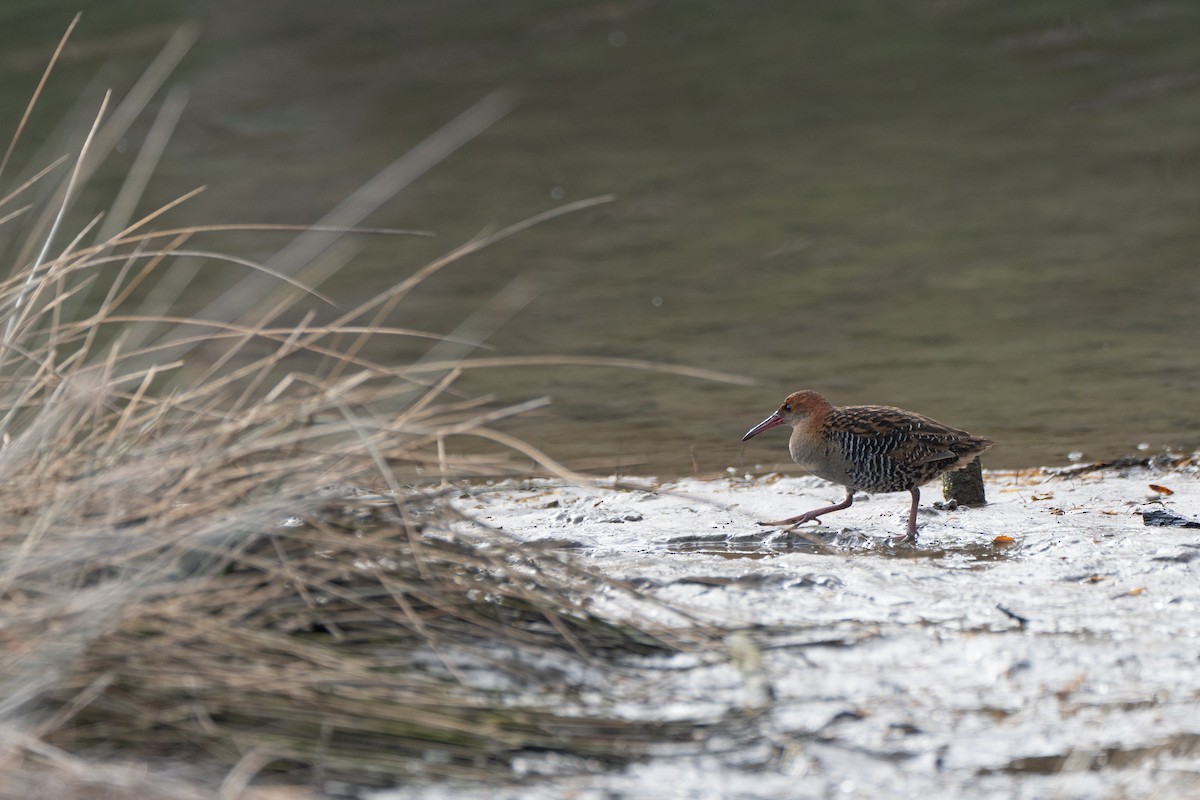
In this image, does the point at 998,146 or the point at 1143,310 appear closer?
the point at 1143,310

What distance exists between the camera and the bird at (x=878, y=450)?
582 cm

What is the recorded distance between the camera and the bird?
5816 millimetres

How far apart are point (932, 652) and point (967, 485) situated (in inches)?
89.4

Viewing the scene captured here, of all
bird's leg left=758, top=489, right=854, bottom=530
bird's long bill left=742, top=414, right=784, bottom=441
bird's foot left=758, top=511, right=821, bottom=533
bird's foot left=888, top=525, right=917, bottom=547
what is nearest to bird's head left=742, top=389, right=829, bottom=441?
bird's long bill left=742, top=414, right=784, bottom=441

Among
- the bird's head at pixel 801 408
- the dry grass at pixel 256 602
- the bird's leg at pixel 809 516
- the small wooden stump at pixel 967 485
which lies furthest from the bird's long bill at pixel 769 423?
the dry grass at pixel 256 602

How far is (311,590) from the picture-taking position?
3660mm

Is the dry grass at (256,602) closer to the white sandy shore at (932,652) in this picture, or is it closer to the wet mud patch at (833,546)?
the white sandy shore at (932,652)

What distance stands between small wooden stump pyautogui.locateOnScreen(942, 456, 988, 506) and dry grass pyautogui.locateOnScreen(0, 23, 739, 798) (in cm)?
260

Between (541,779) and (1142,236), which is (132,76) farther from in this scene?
(541,779)

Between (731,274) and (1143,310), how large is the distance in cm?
364

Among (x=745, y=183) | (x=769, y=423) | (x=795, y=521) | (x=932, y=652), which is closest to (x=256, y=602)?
(x=932, y=652)

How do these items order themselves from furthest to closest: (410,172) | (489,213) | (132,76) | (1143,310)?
(132,76)
(489,213)
(1143,310)
(410,172)

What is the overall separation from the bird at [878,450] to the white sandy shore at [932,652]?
0.56 ft

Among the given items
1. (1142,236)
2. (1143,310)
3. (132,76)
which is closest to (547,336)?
(1143,310)
